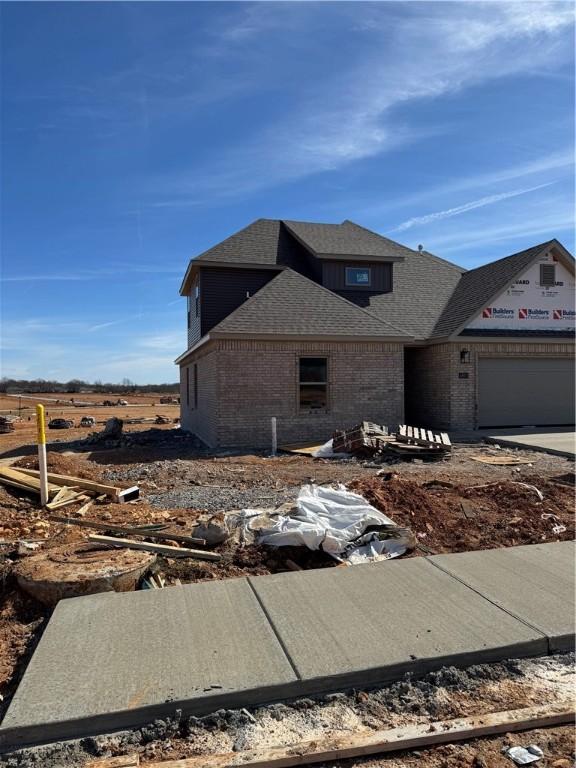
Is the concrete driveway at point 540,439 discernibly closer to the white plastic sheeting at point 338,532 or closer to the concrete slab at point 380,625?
the white plastic sheeting at point 338,532

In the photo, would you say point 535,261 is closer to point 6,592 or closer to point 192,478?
point 192,478

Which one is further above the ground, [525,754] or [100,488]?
[100,488]

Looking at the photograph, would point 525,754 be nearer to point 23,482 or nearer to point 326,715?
point 326,715

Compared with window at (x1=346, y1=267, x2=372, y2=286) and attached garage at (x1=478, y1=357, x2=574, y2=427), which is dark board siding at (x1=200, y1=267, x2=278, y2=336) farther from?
attached garage at (x1=478, y1=357, x2=574, y2=427)

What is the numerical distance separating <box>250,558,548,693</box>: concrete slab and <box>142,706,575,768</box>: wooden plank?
1.50 ft

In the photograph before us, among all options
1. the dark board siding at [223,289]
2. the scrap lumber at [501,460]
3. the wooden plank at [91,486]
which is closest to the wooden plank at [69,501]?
the wooden plank at [91,486]

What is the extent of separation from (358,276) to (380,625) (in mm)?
17184

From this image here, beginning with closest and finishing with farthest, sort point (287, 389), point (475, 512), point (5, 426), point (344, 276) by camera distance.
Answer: point (475, 512), point (287, 389), point (344, 276), point (5, 426)

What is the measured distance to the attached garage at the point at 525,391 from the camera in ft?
61.3

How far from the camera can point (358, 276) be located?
20203 millimetres

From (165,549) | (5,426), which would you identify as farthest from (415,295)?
(5,426)

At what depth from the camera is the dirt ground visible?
11.1ft

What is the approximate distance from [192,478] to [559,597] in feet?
25.1

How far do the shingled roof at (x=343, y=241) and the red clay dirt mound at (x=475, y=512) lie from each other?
12.7m
